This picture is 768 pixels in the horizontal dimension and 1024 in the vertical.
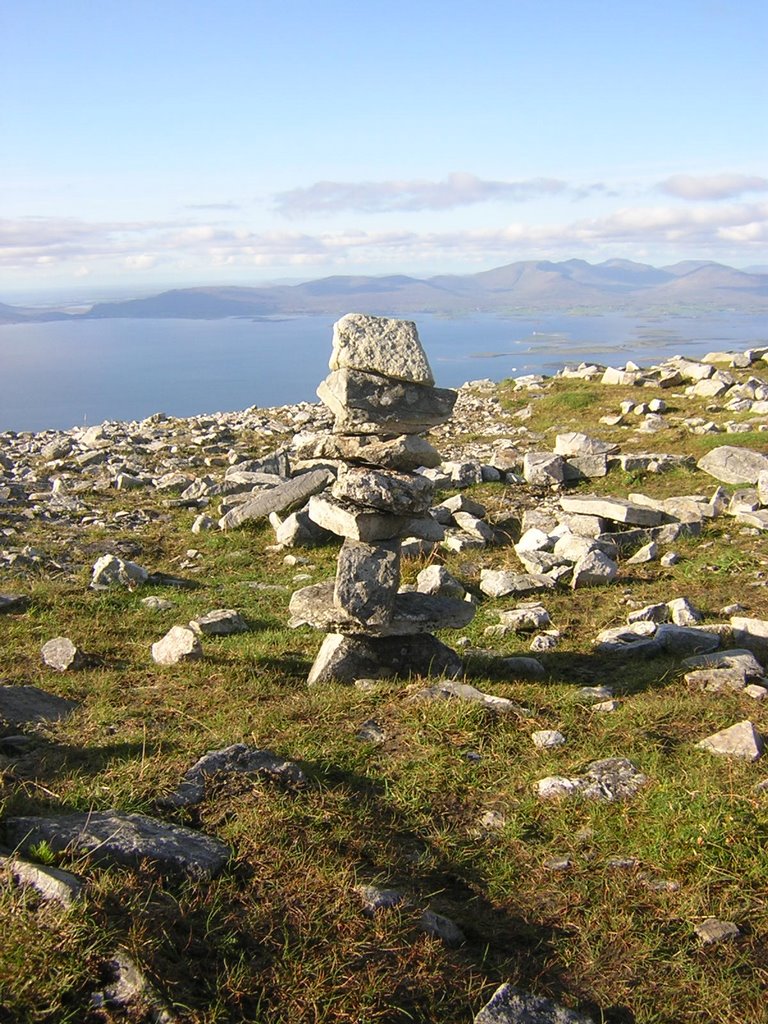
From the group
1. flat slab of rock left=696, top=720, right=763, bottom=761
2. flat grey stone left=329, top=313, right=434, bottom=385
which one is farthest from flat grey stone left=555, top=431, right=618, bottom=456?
flat slab of rock left=696, top=720, right=763, bottom=761

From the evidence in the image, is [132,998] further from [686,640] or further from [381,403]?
[686,640]

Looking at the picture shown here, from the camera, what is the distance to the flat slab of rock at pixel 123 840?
478cm

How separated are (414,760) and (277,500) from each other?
992 cm

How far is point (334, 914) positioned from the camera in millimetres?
4648

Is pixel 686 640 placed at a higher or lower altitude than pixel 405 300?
lower

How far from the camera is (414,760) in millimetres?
6828

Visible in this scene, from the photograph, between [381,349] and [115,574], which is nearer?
[381,349]

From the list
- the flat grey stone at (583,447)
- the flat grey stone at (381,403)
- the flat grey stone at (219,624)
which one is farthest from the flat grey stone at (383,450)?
the flat grey stone at (583,447)

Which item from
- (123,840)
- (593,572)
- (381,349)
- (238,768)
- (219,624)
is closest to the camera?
(123,840)

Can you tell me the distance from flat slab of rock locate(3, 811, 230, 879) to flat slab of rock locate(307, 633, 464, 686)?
→ 3669 mm

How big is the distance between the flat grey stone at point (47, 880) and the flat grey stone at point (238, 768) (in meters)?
1.34

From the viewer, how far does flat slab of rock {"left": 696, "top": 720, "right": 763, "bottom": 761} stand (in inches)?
265

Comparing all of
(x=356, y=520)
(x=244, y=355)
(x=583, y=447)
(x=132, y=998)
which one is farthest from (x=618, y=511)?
(x=244, y=355)

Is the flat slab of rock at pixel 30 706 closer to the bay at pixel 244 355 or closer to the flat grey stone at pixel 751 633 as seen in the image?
the flat grey stone at pixel 751 633
